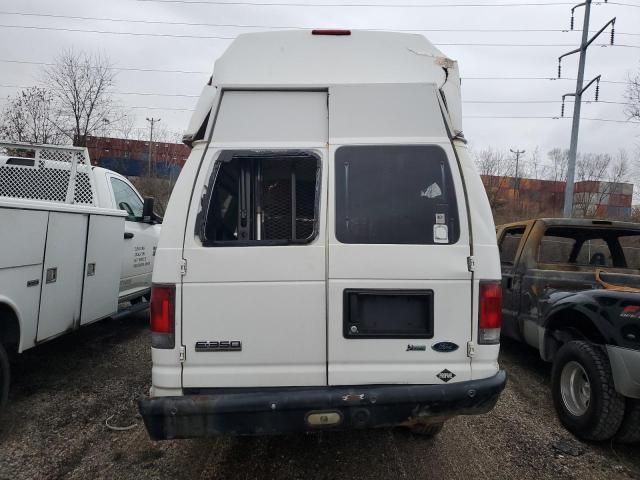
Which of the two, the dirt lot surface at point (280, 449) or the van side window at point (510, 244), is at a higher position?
the van side window at point (510, 244)

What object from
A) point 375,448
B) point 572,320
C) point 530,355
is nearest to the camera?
point 375,448

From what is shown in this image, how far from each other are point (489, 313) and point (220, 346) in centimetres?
161

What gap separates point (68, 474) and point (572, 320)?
4317 mm

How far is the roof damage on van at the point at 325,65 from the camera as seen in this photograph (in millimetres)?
2854

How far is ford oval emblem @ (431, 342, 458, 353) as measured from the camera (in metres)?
2.67

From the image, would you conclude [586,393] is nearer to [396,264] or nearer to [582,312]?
[582,312]

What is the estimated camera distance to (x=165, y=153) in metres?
38.8

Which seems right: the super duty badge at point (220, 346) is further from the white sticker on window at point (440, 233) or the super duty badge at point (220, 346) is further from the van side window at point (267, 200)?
the white sticker on window at point (440, 233)

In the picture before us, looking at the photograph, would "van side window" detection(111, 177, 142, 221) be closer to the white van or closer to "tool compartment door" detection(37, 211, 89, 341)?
"tool compartment door" detection(37, 211, 89, 341)

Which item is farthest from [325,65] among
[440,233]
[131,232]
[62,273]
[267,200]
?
[131,232]

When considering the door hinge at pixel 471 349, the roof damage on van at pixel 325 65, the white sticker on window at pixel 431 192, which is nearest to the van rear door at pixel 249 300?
the roof damage on van at pixel 325 65

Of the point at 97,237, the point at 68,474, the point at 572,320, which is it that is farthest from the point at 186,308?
the point at 572,320

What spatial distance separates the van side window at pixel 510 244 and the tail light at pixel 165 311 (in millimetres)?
4529

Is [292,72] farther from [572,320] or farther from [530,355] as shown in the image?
[530,355]
